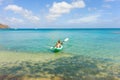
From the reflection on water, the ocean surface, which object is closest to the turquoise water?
the ocean surface

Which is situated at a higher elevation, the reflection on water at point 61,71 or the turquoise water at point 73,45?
the reflection on water at point 61,71

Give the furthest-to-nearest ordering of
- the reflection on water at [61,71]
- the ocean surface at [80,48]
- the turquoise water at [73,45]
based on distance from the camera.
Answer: the turquoise water at [73,45]
the ocean surface at [80,48]
the reflection on water at [61,71]

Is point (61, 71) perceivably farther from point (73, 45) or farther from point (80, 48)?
point (73, 45)

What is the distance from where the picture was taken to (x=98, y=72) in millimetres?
13844

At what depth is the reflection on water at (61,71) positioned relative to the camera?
12.5 metres

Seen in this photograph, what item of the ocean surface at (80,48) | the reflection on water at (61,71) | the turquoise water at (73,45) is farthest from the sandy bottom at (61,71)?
the turquoise water at (73,45)

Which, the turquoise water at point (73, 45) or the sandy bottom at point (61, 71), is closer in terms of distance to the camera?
the sandy bottom at point (61, 71)

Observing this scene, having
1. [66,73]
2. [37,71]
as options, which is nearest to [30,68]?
[37,71]

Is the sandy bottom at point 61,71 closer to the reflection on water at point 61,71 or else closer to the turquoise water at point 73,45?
the reflection on water at point 61,71

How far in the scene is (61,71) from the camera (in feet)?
45.9

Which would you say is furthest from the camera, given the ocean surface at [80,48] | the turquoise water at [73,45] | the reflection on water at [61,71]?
the turquoise water at [73,45]

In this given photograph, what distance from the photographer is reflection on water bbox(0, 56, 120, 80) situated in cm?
1248

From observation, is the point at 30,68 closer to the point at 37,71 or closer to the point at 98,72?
the point at 37,71

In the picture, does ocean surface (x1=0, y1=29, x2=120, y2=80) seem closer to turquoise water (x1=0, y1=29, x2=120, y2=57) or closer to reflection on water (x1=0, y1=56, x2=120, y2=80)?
turquoise water (x1=0, y1=29, x2=120, y2=57)
